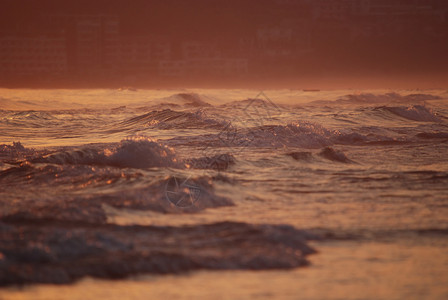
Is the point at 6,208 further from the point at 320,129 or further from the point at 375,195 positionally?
the point at 320,129

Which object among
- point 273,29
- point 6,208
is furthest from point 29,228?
point 273,29

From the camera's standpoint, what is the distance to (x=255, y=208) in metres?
5.26

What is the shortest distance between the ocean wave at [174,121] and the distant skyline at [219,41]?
77.3 ft

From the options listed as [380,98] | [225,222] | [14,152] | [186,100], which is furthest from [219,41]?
[225,222]

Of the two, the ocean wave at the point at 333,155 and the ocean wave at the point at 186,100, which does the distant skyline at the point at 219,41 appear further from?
the ocean wave at the point at 333,155

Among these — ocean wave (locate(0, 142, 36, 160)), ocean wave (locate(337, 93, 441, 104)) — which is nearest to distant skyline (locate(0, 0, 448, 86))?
ocean wave (locate(337, 93, 441, 104))

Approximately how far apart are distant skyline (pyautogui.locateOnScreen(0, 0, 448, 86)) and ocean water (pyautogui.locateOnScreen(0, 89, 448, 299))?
30.2 m

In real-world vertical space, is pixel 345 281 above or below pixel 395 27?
below

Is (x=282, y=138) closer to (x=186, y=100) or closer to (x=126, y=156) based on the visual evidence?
(x=126, y=156)

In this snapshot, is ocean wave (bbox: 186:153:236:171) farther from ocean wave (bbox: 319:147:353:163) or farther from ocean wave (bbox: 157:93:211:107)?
ocean wave (bbox: 157:93:211:107)

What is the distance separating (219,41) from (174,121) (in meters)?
31.1

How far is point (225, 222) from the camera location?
4.71 metres

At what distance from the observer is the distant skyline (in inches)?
1548

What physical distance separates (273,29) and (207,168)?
38864 mm
